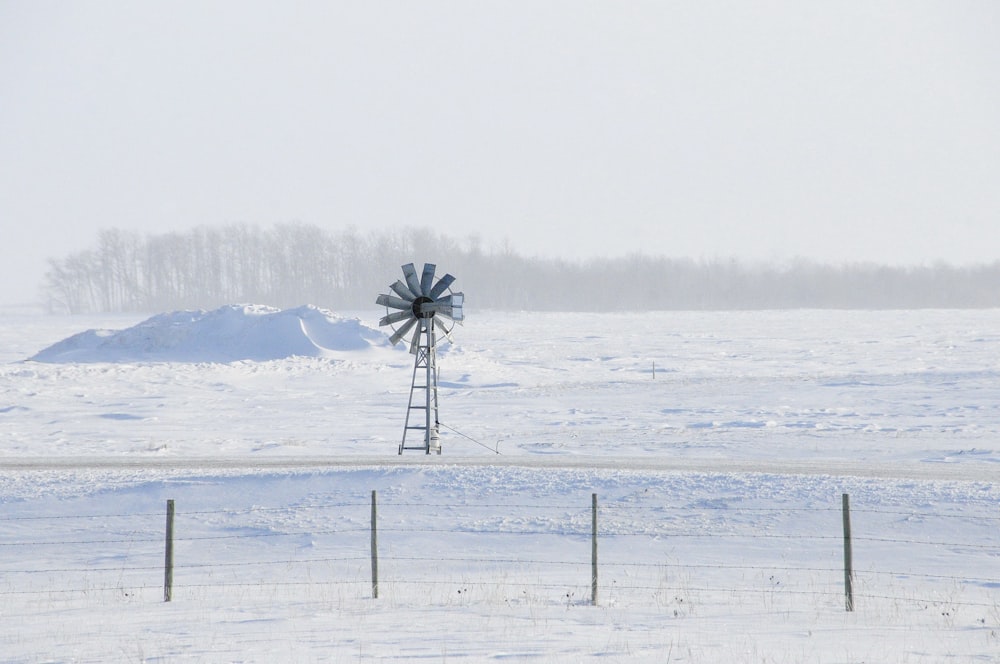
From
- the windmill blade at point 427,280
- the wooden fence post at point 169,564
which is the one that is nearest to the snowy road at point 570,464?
the windmill blade at point 427,280

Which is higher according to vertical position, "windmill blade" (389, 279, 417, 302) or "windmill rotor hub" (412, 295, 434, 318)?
"windmill blade" (389, 279, 417, 302)

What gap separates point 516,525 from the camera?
19703 mm

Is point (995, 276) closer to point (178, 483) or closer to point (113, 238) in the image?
point (113, 238)

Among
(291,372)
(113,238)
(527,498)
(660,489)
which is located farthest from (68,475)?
(113,238)

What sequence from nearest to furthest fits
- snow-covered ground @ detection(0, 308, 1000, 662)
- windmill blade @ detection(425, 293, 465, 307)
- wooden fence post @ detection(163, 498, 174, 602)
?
snow-covered ground @ detection(0, 308, 1000, 662), wooden fence post @ detection(163, 498, 174, 602), windmill blade @ detection(425, 293, 465, 307)

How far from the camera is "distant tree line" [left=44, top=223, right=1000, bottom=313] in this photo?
151500mm

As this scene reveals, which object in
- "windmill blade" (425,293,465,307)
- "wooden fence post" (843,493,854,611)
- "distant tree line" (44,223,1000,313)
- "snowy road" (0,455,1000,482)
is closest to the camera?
"wooden fence post" (843,493,854,611)

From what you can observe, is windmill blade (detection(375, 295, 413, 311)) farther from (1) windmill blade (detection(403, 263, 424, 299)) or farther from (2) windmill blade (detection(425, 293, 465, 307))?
(2) windmill blade (detection(425, 293, 465, 307))

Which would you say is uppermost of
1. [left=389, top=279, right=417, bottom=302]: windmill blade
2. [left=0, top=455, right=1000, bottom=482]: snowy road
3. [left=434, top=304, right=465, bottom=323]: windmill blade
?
[left=389, top=279, right=417, bottom=302]: windmill blade

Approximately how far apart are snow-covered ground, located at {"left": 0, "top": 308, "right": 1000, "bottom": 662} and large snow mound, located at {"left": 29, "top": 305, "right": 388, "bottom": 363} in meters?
17.6

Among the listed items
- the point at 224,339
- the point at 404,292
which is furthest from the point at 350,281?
the point at 404,292

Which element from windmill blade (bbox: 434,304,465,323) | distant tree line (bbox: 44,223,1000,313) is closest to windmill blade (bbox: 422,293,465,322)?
windmill blade (bbox: 434,304,465,323)

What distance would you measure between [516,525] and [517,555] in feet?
4.41

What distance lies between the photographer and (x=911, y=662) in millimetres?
9961
